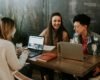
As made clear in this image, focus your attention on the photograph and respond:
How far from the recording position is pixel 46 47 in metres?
3.21

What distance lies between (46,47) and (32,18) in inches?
63.9

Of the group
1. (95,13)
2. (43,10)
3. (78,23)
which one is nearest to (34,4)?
(43,10)

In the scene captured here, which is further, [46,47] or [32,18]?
[32,18]

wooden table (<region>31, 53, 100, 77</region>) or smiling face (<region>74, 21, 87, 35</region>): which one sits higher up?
smiling face (<region>74, 21, 87, 35</region>)

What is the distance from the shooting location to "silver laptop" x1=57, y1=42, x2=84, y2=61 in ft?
8.34

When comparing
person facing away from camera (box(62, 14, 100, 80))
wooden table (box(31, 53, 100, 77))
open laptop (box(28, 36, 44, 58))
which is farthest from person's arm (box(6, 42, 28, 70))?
person facing away from camera (box(62, 14, 100, 80))

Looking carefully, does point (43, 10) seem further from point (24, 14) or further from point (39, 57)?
point (39, 57)

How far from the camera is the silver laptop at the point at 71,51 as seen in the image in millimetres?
2543

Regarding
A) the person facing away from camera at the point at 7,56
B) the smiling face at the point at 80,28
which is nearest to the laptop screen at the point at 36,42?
the smiling face at the point at 80,28

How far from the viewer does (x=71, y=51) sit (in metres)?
2.61

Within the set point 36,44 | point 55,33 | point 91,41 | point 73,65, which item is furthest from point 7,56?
point 55,33

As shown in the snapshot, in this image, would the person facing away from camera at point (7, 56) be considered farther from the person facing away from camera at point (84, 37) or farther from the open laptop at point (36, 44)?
the person facing away from camera at point (84, 37)

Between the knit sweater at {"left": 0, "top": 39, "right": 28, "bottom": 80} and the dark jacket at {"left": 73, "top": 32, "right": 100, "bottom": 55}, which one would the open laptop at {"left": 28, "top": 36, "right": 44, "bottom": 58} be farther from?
the knit sweater at {"left": 0, "top": 39, "right": 28, "bottom": 80}

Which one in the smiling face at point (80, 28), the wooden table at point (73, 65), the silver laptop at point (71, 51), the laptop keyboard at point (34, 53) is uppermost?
the smiling face at point (80, 28)
